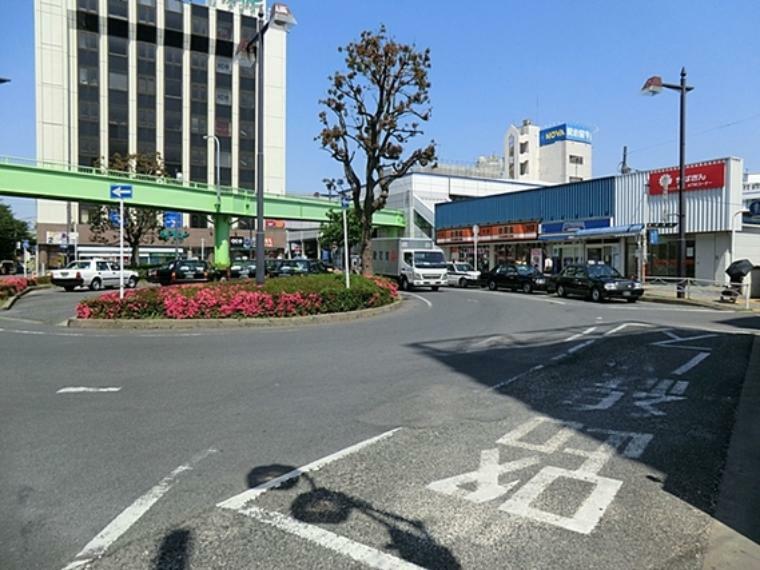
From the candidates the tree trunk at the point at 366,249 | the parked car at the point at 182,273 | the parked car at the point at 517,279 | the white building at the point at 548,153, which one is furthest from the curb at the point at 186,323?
the white building at the point at 548,153

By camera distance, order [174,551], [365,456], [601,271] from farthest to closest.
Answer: [601,271] < [365,456] < [174,551]

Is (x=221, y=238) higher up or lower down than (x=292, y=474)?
higher up

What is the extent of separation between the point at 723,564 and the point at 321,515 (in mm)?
2414

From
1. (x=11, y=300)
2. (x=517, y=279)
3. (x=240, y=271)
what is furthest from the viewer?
(x=240, y=271)

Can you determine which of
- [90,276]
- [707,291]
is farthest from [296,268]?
[707,291]

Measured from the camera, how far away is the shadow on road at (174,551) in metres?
3.29

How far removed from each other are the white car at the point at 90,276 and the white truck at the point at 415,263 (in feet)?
47.4

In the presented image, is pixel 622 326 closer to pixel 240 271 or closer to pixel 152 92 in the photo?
pixel 240 271

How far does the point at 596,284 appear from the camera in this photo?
77.3ft

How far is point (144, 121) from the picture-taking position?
220 feet

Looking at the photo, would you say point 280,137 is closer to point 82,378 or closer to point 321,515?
point 82,378

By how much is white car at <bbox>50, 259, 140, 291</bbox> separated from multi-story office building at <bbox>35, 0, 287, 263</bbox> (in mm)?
34291

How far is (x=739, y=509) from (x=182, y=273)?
33.3 m

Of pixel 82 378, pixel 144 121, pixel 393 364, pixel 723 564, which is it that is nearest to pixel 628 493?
pixel 723 564
